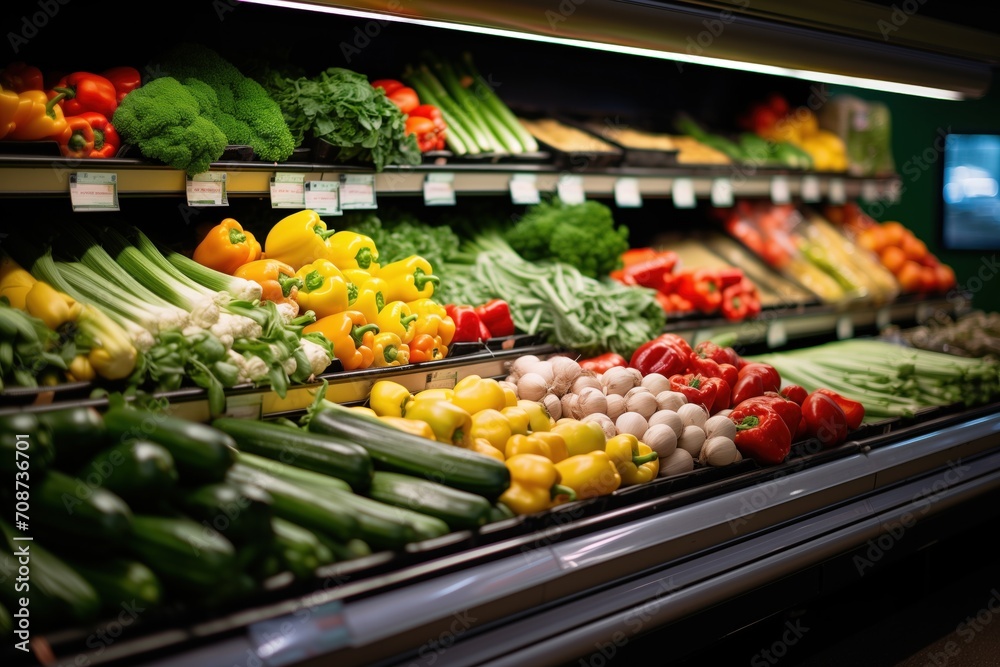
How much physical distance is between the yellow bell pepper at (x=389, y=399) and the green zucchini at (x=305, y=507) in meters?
0.63

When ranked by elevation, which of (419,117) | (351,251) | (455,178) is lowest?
(351,251)

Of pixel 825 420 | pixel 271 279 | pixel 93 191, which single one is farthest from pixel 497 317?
pixel 93 191

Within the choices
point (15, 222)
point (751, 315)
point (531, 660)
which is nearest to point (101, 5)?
point (15, 222)

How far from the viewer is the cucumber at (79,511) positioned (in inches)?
67.4

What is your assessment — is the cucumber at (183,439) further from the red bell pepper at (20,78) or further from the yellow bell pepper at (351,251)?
the yellow bell pepper at (351,251)

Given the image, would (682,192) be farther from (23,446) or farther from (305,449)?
(23,446)

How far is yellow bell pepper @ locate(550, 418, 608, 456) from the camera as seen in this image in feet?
8.63

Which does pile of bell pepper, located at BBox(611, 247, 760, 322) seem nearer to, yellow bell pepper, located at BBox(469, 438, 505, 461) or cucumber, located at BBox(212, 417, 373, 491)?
Result: yellow bell pepper, located at BBox(469, 438, 505, 461)

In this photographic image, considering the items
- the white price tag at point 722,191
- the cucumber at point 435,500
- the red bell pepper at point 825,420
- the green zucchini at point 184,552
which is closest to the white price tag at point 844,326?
the white price tag at point 722,191

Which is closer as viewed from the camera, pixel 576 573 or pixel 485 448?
pixel 576 573

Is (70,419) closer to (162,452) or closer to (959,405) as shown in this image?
(162,452)

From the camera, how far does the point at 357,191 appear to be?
3.20 metres

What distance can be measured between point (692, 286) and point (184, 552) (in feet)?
10.4

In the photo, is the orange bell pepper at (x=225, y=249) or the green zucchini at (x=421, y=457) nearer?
the green zucchini at (x=421, y=457)
